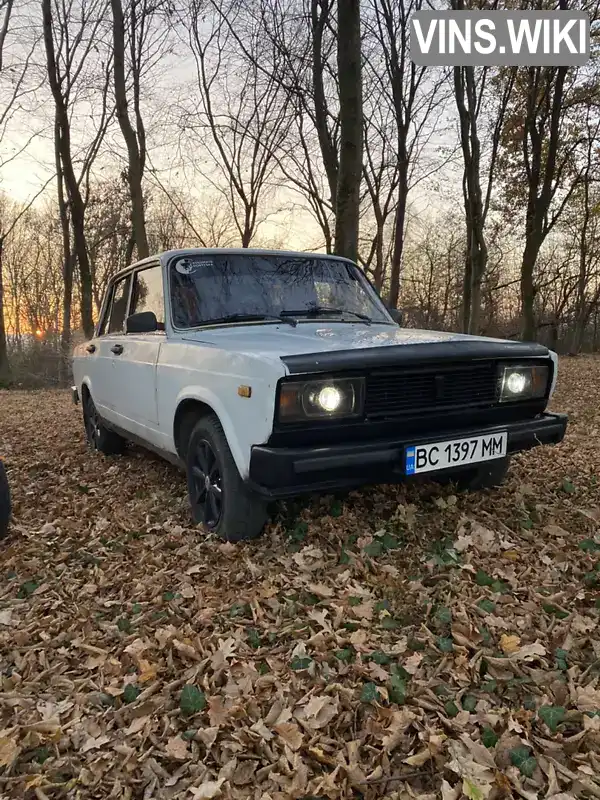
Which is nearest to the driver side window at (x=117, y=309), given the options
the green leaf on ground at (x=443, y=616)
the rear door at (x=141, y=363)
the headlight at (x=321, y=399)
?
the rear door at (x=141, y=363)

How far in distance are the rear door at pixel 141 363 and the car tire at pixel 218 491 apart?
0.70 meters

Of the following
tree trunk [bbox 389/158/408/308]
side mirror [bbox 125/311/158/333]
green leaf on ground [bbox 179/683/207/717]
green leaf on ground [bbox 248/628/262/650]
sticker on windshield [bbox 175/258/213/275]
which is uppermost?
tree trunk [bbox 389/158/408/308]

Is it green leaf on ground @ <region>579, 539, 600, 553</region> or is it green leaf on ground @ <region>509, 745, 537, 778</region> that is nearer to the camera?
green leaf on ground @ <region>509, 745, 537, 778</region>

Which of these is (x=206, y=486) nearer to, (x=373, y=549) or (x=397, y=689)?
(x=373, y=549)

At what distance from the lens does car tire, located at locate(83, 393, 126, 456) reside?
18.8 feet

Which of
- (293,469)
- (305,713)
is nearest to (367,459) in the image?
(293,469)

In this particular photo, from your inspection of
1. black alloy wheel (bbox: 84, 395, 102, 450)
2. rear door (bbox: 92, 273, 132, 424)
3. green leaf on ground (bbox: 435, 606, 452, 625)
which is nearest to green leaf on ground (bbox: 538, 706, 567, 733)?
green leaf on ground (bbox: 435, 606, 452, 625)

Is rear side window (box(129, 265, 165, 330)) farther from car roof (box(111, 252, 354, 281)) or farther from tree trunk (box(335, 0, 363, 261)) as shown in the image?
tree trunk (box(335, 0, 363, 261))

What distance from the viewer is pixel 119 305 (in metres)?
5.33

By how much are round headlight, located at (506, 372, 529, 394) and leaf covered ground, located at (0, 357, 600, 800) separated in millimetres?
830

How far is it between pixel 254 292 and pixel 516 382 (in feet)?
6.12

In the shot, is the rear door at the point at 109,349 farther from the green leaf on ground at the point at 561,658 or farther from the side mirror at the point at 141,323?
the green leaf on ground at the point at 561,658

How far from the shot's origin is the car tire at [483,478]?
3967mm

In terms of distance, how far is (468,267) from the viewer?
16.0 meters
